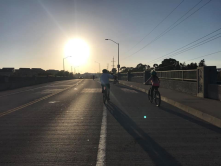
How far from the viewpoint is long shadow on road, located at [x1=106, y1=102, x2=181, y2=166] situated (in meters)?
5.18

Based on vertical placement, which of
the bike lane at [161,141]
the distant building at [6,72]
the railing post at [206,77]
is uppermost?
the distant building at [6,72]

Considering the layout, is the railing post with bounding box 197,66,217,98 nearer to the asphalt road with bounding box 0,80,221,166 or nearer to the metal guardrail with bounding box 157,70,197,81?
the metal guardrail with bounding box 157,70,197,81

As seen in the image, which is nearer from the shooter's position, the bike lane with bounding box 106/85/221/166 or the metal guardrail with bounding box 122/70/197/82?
the bike lane with bounding box 106/85/221/166

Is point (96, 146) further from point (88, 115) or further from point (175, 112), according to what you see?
point (175, 112)

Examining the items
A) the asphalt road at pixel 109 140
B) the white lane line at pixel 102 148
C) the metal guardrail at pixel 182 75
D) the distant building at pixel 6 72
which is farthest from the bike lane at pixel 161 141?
the distant building at pixel 6 72

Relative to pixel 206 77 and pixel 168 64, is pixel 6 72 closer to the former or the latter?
pixel 168 64

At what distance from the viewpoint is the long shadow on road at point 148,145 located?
17.0ft

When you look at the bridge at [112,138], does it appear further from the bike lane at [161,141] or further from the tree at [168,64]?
the tree at [168,64]

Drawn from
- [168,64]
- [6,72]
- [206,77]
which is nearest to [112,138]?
[206,77]

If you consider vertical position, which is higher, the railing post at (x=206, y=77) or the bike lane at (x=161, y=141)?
the railing post at (x=206, y=77)

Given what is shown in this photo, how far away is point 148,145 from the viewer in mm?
6289

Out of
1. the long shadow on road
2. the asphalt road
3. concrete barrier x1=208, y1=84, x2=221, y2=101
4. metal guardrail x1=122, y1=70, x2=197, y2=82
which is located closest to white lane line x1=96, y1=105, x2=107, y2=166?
the asphalt road

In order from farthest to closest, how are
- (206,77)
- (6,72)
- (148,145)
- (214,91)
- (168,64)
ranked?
(6,72) < (168,64) < (206,77) < (214,91) < (148,145)

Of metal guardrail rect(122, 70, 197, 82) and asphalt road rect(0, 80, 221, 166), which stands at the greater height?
metal guardrail rect(122, 70, 197, 82)
